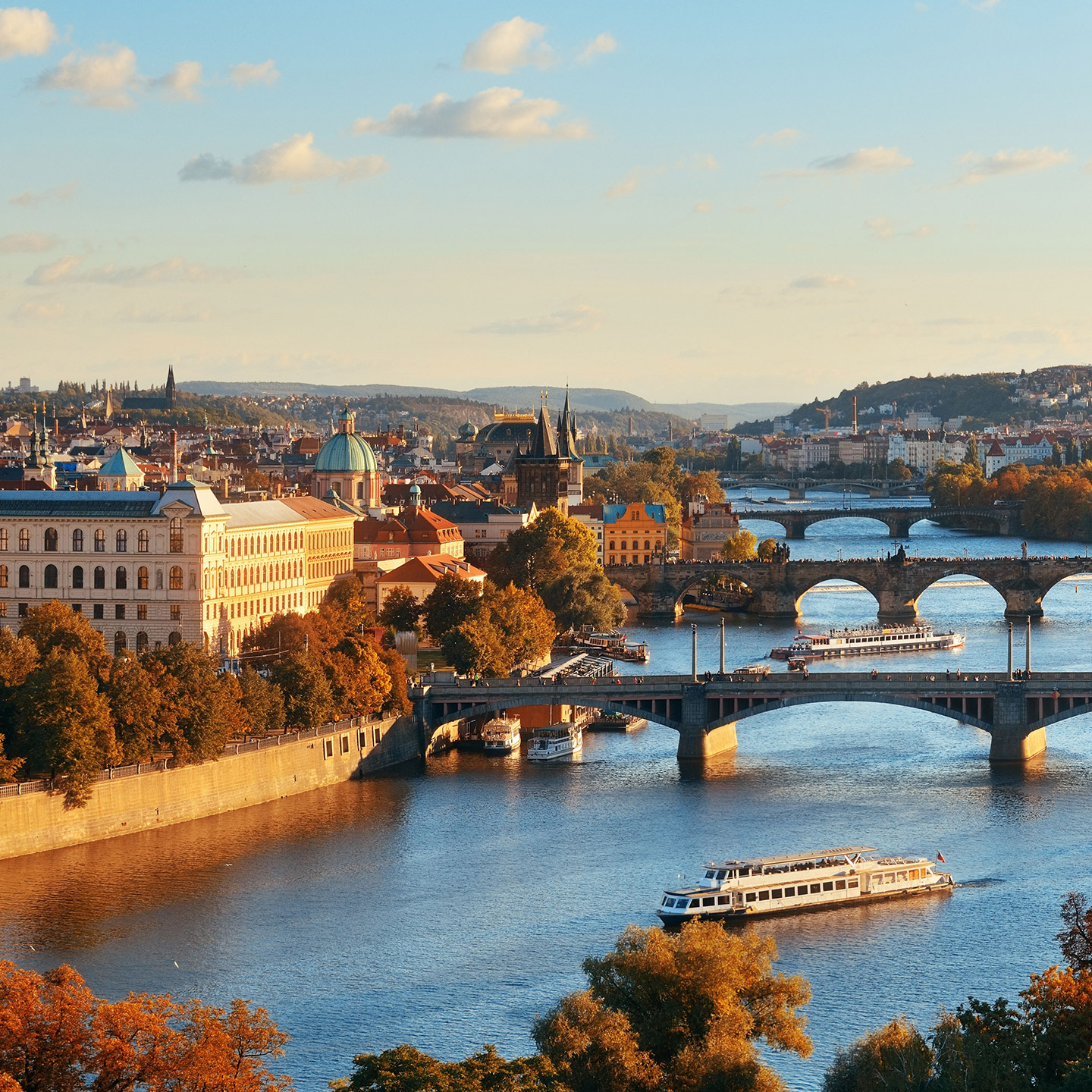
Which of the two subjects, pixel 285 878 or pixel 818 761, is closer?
pixel 285 878

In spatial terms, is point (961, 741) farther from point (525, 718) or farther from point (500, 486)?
point (500, 486)

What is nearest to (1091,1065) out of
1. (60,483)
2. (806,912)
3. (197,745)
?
(806,912)

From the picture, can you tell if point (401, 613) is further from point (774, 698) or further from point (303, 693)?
point (303, 693)

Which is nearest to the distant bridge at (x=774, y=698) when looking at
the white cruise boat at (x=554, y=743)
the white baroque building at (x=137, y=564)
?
the white cruise boat at (x=554, y=743)

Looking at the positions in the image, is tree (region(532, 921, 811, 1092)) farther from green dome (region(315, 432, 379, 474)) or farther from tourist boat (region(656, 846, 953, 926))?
green dome (region(315, 432, 379, 474))

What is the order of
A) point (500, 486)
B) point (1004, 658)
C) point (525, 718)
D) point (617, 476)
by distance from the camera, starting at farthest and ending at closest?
point (617, 476) < point (500, 486) < point (1004, 658) < point (525, 718)

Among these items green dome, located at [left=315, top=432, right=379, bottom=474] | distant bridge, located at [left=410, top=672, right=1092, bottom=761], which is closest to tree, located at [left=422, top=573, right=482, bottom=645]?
distant bridge, located at [left=410, top=672, right=1092, bottom=761]
